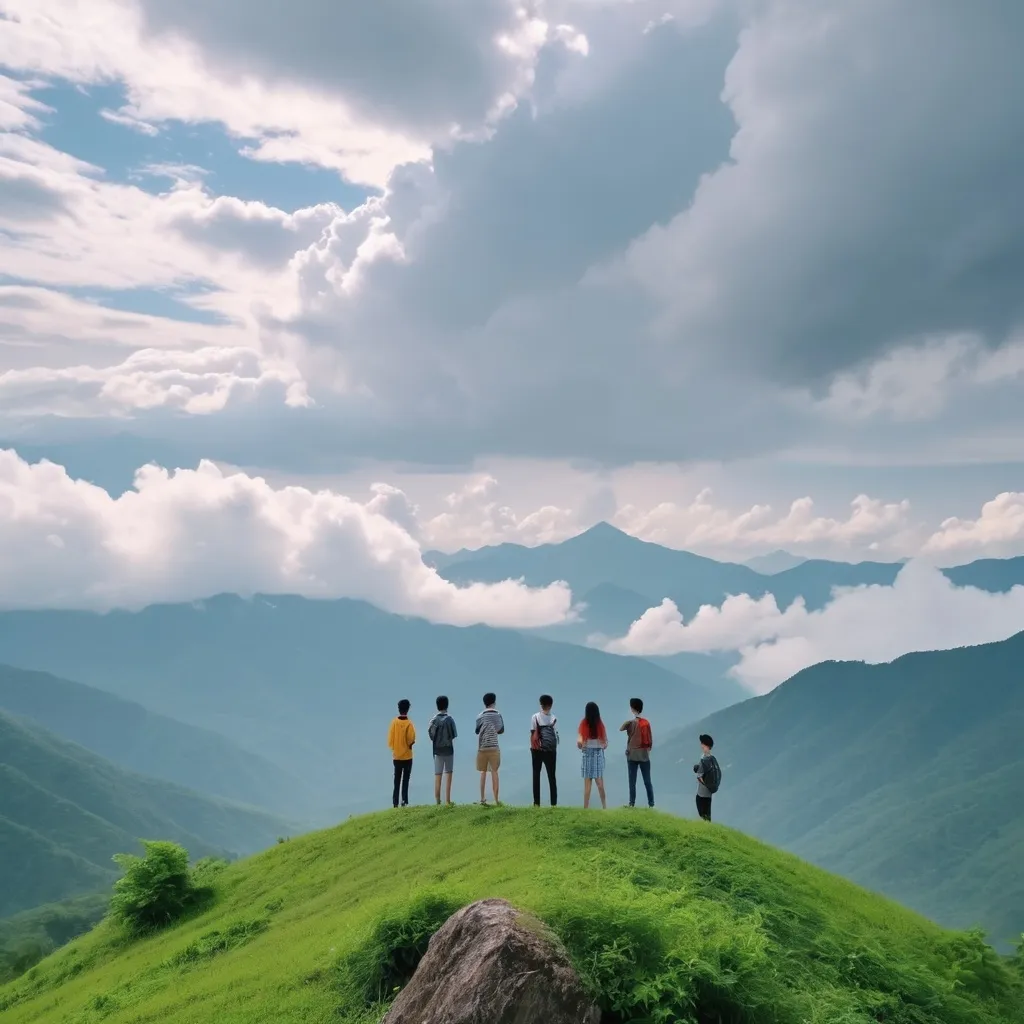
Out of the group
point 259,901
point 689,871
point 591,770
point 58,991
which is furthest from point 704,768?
point 58,991

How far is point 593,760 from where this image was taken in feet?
90.2

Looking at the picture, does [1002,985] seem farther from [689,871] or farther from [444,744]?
[444,744]

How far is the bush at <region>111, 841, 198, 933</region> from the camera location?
27125 millimetres

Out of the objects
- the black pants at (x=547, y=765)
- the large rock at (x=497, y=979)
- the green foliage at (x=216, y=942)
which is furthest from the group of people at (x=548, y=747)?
the large rock at (x=497, y=979)

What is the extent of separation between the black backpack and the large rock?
486 inches

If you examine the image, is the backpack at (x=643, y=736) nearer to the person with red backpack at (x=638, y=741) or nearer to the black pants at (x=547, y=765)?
the person with red backpack at (x=638, y=741)

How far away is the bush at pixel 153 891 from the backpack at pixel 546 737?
11.2 meters

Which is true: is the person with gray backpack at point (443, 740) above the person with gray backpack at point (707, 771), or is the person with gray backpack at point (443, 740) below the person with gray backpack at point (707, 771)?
above

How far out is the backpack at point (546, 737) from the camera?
26625mm

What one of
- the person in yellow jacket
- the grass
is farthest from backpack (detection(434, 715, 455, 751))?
the grass

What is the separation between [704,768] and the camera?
26953mm

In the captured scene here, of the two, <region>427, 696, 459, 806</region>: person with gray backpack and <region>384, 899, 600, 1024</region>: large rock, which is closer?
<region>384, 899, 600, 1024</region>: large rock

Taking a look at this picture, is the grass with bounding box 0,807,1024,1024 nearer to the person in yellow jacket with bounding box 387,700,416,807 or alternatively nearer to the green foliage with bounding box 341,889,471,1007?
the green foliage with bounding box 341,889,471,1007

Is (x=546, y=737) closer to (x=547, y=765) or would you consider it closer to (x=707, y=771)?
(x=547, y=765)
